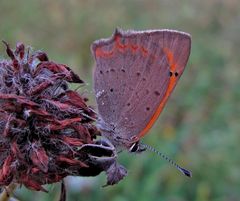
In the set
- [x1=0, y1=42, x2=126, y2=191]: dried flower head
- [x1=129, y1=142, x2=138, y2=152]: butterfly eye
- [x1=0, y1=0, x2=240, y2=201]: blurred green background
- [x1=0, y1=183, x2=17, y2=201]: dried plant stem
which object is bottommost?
[x1=0, y1=0, x2=240, y2=201]: blurred green background

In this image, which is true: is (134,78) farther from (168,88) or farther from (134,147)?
(134,147)

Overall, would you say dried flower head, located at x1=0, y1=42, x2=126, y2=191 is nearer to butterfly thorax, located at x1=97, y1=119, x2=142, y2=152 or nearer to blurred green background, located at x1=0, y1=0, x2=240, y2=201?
butterfly thorax, located at x1=97, y1=119, x2=142, y2=152

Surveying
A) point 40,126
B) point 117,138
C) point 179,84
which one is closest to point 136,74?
point 117,138

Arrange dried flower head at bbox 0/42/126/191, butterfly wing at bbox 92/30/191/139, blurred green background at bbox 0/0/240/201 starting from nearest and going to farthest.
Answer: dried flower head at bbox 0/42/126/191 < butterfly wing at bbox 92/30/191/139 < blurred green background at bbox 0/0/240/201

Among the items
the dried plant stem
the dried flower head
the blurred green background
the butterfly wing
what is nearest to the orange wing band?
the butterfly wing

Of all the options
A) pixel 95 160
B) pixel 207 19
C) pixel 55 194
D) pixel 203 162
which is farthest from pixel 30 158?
pixel 207 19

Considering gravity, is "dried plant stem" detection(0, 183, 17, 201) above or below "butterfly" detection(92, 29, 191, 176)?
below
